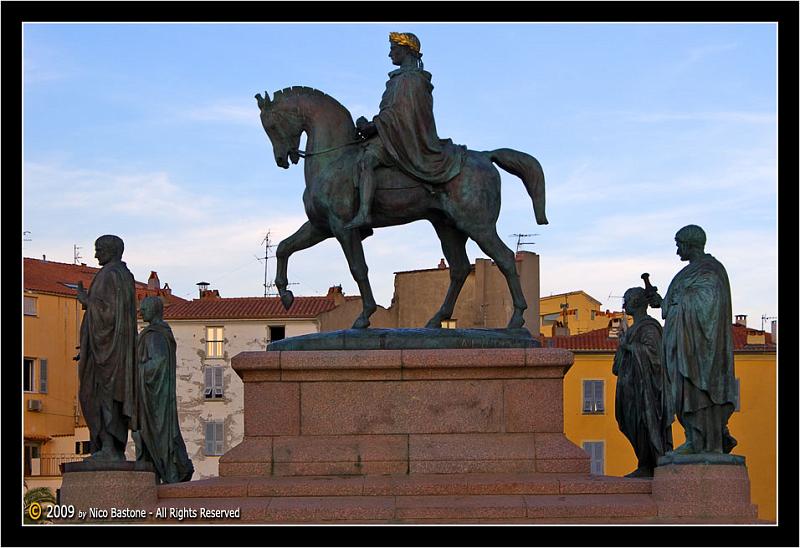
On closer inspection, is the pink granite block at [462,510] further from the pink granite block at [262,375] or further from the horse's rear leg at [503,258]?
the horse's rear leg at [503,258]

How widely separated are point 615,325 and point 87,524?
50505 mm

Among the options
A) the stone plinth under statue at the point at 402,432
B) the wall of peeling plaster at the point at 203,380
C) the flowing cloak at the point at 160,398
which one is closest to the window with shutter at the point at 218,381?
the wall of peeling plaster at the point at 203,380

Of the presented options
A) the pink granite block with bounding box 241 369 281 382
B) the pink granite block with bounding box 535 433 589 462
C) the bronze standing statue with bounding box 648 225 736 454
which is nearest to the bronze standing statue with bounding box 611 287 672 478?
the pink granite block with bounding box 535 433 589 462

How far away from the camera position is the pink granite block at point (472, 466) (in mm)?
17609

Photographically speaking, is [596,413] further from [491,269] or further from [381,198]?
[381,198]

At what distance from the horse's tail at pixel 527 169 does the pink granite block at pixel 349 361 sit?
8.14 ft

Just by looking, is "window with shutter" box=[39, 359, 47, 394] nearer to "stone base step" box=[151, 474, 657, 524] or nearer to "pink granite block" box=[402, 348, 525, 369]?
"stone base step" box=[151, 474, 657, 524]

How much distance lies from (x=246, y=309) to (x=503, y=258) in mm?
45441

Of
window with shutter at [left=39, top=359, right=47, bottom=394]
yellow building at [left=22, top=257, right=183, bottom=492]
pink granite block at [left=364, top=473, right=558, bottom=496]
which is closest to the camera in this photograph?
pink granite block at [left=364, top=473, right=558, bottom=496]

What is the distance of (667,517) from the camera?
1634 cm

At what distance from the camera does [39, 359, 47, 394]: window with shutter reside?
62.9 metres

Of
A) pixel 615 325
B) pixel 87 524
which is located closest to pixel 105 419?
pixel 87 524

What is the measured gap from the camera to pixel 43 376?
63094 mm

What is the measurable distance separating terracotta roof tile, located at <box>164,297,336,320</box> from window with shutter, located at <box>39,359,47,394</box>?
4637 millimetres
